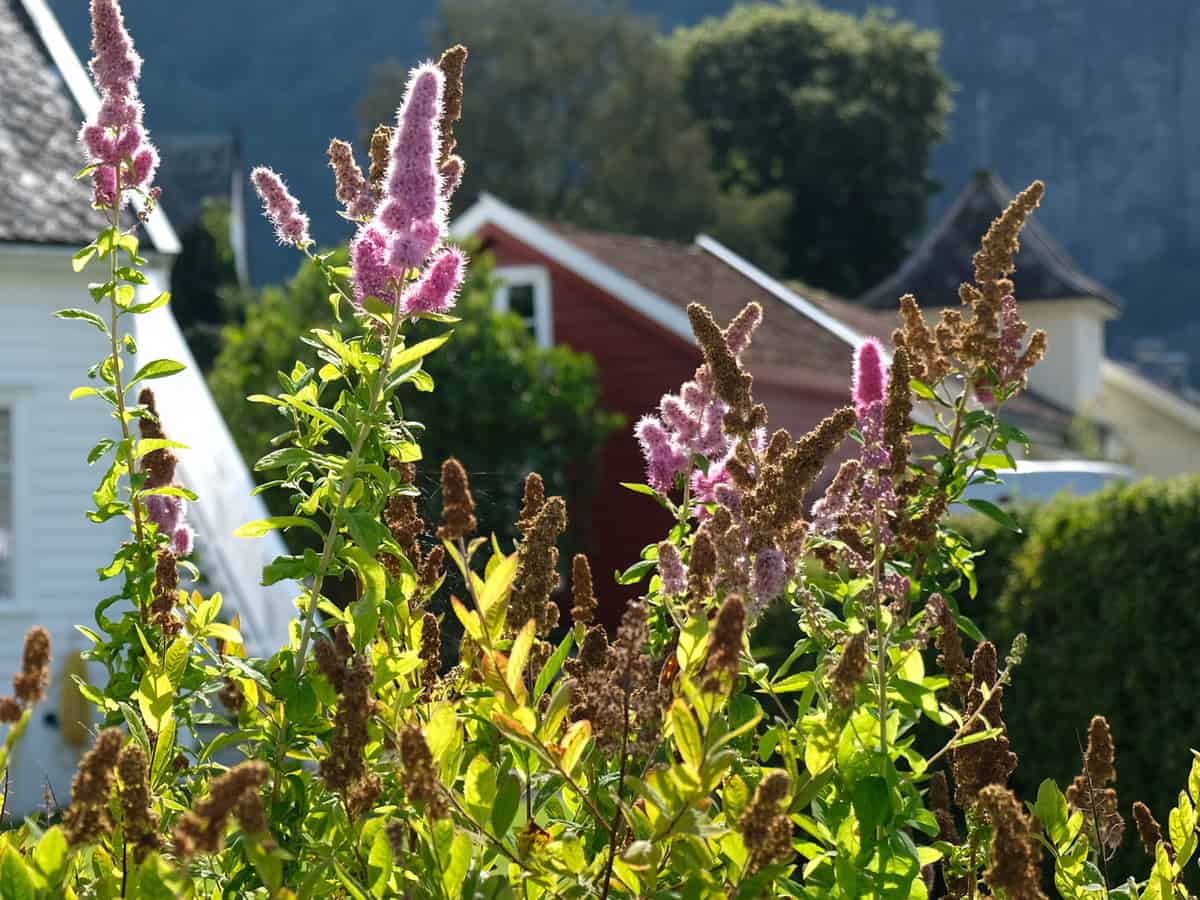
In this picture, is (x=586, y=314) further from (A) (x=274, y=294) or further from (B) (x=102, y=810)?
(B) (x=102, y=810)

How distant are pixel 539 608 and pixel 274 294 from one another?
17.1 meters

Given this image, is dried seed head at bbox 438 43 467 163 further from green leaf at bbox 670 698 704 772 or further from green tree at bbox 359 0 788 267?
green tree at bbox 359 0 788 267

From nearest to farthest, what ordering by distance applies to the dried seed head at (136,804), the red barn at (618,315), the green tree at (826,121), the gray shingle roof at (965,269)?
the dried seed head at (136,804)
the red barn at (618,315)
the gray shingle roof at (965,269)
the green tree at (826,121)

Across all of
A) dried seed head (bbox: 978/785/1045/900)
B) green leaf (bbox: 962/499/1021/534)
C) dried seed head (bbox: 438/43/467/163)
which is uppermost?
dried seed head (bbox: 438/43/467/163)

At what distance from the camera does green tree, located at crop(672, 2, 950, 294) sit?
42.8 metres

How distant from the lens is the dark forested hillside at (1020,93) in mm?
75250

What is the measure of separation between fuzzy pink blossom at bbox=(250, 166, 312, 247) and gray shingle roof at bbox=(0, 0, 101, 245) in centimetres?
982

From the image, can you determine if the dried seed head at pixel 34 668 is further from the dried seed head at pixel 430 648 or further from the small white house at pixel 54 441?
the small white house at pixel 54 441

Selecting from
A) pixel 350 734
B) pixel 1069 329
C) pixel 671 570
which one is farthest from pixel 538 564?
pixel 1069 329

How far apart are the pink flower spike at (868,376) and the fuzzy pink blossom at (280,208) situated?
794 millimetres

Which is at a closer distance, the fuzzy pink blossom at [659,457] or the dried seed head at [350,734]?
the dried seed head at [350,734]

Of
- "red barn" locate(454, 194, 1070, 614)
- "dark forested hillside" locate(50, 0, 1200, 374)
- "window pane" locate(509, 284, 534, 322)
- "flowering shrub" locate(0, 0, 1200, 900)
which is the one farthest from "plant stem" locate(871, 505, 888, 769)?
"dark forested hillside" locate(50, 0, 1200, 374)

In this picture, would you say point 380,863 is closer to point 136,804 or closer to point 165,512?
point 136,804

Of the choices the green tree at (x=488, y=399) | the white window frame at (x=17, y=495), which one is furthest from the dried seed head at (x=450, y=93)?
the green tree at (x=488, y=399)
